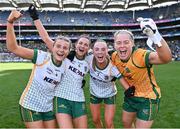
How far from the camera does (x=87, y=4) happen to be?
7575 centimetres

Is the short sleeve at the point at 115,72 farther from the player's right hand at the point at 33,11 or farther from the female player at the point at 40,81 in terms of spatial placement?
the player's right hand at the point at 33,11

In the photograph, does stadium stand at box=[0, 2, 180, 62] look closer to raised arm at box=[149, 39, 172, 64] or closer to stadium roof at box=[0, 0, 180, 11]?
stadium roof at box=[0, 0, 180, 11]

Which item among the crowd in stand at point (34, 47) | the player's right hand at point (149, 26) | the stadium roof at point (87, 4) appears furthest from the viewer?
the stadium roof at point (87, 4)

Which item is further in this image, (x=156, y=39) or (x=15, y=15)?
(x=15, y=15)

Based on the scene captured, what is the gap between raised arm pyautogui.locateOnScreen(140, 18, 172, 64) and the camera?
4621mm

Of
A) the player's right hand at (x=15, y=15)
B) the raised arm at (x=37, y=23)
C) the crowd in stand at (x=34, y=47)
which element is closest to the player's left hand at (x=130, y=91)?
the raised arm at (x=37, y=23)

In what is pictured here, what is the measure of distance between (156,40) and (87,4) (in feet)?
238

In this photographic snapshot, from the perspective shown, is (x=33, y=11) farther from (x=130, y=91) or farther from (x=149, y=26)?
(x=149, y=26)

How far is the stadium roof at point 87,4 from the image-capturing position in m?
72.6

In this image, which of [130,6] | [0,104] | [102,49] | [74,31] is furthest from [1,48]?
[102,49]

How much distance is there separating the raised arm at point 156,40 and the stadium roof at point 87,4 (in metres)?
68.8

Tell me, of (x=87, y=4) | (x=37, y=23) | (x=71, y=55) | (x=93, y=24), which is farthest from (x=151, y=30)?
(x=93, y=24)

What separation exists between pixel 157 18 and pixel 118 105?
6588cm

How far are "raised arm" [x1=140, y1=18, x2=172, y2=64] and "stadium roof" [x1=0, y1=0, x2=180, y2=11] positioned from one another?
68.8 metres
